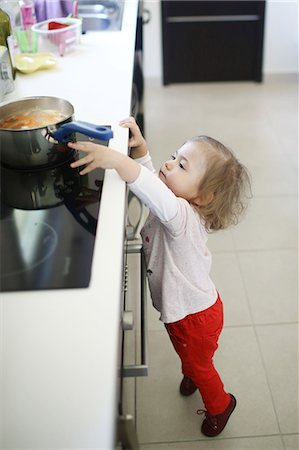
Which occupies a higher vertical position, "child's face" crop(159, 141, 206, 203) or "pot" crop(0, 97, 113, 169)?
"pot" crop(0, 97, 113, 169)

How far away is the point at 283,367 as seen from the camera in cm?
142

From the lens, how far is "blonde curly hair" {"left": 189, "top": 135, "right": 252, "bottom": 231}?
90 cm

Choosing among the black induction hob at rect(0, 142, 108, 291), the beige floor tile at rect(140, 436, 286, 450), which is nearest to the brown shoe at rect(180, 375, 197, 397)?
Answer: the beige floor tile at rect(140, 436, 286, 450)

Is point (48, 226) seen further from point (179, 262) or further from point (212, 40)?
point (212, 40)

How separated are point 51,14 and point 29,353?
156cm

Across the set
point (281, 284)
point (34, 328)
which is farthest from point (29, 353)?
point (281, 284)

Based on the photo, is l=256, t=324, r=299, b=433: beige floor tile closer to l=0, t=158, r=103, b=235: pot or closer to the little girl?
the little girl

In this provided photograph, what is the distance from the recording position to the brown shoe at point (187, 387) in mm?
1332

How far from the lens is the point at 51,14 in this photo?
67.3 inches

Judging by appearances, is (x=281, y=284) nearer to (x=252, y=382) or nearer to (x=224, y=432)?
(x=252, y=382)

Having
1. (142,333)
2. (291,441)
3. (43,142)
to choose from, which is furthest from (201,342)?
(43,142)

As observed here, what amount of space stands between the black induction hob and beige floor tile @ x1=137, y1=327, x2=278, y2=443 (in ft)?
2.66

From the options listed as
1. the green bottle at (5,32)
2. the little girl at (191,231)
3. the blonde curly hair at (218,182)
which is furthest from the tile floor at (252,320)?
the green bottle at (5,32)

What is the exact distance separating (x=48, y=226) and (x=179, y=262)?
1.03ft
